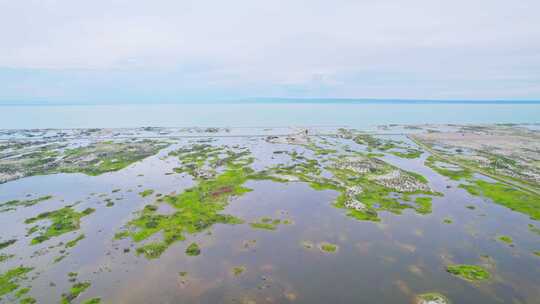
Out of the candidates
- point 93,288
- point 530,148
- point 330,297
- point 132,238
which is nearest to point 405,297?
point 330,297

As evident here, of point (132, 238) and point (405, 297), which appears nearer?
point (405, 297)

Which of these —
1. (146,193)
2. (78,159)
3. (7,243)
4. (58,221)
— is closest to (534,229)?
(146,193)

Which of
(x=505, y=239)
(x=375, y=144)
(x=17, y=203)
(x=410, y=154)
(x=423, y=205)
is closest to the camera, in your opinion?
(x=505, y=239)

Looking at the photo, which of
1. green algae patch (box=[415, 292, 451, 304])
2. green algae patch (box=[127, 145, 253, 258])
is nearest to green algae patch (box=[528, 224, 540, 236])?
green algae patch (box=[415, 292, 451, 304])

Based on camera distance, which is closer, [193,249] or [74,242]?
[193,249]

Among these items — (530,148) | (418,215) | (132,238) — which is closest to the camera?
(132,238)

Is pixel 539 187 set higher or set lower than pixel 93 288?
higher

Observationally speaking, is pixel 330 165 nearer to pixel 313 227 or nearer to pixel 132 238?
pixel 313 227

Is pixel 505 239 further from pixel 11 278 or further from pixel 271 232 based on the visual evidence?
pixel 11 278

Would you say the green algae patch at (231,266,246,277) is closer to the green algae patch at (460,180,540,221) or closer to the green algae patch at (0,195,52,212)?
the green algae patch at (0,195,52,212)
